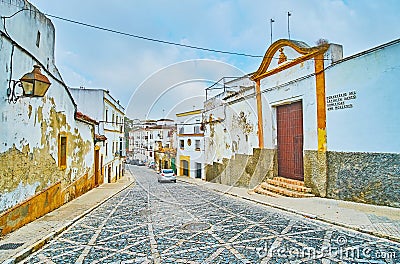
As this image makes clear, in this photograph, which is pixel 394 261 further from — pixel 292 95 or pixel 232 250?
pixel 292 95

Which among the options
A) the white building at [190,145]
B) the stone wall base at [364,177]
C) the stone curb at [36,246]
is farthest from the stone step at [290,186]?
the white building at [190,145]

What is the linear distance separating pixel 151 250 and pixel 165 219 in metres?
2.68

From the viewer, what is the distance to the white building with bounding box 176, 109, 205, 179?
3058 centimetres

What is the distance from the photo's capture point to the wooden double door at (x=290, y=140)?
11.8 m

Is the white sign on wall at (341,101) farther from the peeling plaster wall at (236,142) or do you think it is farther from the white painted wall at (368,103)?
the peeling plaster wall at (236,142)

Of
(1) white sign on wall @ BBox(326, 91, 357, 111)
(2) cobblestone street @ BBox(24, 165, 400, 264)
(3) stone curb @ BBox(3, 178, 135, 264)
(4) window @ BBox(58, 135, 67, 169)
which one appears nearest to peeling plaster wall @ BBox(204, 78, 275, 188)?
(1) white sign on wall @ BBox(326, 91, 357, 111)

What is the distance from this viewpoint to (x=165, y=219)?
8.10 metres

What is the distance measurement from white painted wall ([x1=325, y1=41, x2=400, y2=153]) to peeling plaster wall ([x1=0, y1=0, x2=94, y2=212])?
8862 millimetres

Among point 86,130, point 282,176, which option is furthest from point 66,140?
point 282,176

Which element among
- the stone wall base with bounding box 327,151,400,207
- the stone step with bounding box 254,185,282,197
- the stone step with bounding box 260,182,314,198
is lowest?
the stone step with bounding box 254,185,282,197

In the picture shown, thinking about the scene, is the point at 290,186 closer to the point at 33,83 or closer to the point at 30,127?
the point at 30,127

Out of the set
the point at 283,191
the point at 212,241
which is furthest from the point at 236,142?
the point at 212,241

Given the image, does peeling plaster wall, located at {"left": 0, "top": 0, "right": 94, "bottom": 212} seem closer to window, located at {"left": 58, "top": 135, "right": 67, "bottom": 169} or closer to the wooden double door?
window, located at {"left": 58, "top": 135, "right": 67, "bottom": 169}

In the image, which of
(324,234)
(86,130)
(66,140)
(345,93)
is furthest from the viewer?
(86,130)
